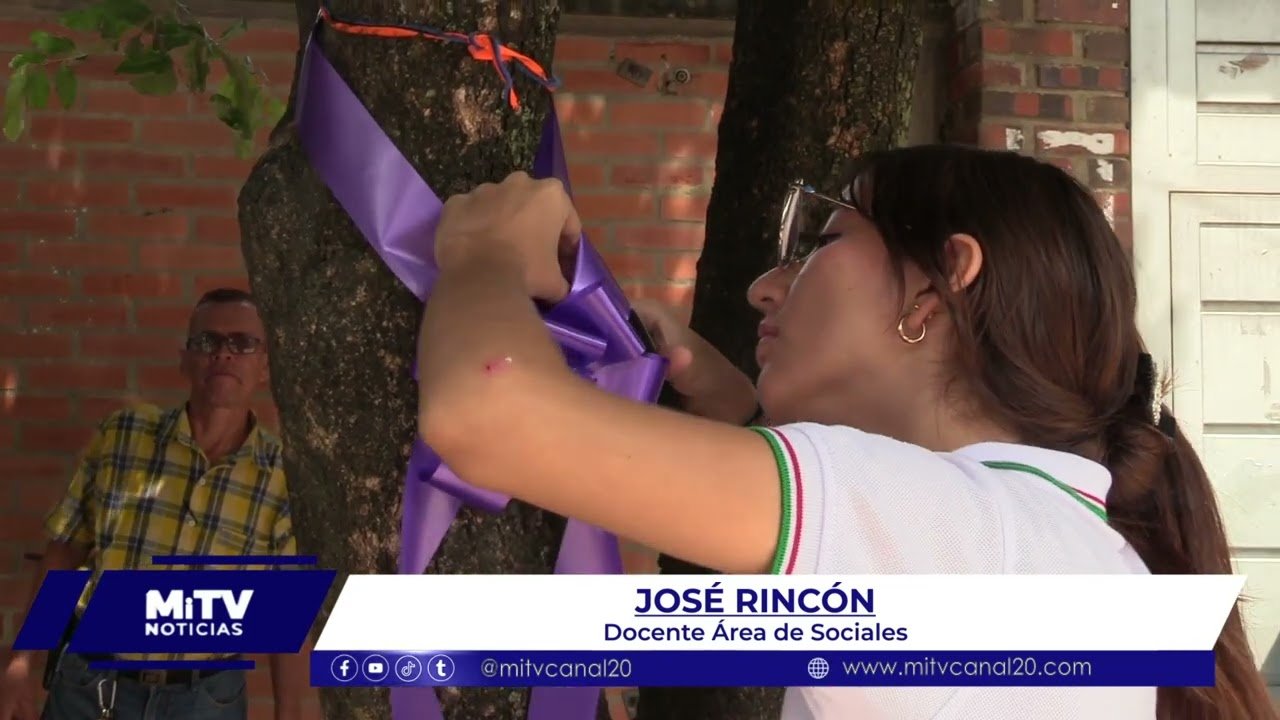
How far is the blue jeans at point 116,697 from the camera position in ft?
12.5

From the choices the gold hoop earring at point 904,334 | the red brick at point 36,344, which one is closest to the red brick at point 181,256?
the red brick at point 36,344

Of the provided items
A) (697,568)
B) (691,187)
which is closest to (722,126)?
(697,568)

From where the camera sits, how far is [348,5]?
1527mm

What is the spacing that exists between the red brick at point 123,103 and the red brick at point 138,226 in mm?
321

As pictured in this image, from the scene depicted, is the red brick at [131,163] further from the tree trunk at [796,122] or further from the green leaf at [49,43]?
the tree trunk at [796,122]

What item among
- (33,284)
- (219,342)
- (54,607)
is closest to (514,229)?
(54,607)

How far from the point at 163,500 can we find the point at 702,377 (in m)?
2.51

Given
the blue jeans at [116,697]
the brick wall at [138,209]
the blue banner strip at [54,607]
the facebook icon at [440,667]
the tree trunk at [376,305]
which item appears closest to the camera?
the facebook icon at [440,667]

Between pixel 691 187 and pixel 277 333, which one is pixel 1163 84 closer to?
pixel 691 187

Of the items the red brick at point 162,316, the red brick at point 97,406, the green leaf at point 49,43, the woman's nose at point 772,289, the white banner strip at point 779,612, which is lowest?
the red brick at point 97,406

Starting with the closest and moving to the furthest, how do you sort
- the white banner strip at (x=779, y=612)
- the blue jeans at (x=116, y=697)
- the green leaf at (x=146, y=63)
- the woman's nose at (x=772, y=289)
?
1. the white banner strip at (x=779, y=612)
2. the woman's nose at (x=772, y=289)
3. the green leaf at (x=146, y=63)
4. the blue jeans at (x=116, y=697)

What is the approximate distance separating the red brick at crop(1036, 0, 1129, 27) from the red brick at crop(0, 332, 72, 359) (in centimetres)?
317

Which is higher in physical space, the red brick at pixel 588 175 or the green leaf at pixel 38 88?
the green leaf at pixel 38 88

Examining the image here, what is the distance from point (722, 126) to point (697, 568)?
846mm
